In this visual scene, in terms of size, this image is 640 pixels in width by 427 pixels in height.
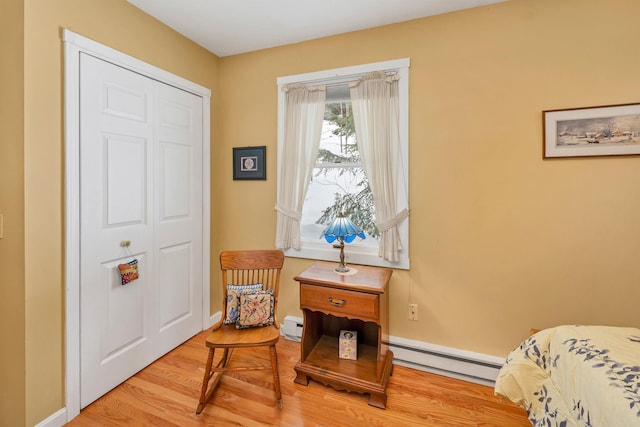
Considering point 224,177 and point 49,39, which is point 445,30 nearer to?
point 224,177

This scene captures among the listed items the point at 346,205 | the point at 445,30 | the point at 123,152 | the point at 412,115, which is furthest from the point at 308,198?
the point at 445,30

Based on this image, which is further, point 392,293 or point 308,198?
point 308,198

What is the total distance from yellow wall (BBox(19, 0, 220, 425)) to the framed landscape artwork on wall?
285 cm

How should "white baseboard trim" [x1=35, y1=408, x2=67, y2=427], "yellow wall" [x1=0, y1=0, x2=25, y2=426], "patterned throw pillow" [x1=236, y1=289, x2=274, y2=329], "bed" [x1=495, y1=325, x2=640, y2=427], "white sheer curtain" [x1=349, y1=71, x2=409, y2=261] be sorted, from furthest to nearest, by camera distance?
"white sheer curtain" [x1=349, y1=71, x2=409, y2=261] < "patterned throw pillow" [x1=236, y1=289, x2=274, y2=329] < "white baseboard trim" [x1=35, y1=408, x2=67, y2=427] < "yellow wall" [x1=0, y1=0, x2=25, y2=426] < "bed" [x1=495, y1=325, x2=640, y2=427]

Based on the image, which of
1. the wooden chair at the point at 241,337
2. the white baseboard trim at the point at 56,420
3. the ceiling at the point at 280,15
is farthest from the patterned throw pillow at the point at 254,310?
the ceiling at the point at 280,15

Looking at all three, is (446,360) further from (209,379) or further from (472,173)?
(209,379)

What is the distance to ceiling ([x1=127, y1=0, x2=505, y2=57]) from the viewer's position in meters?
2.00

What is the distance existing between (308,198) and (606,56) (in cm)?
212

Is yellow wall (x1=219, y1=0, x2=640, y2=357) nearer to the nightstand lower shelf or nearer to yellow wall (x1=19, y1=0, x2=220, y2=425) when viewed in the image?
the nightstand lower shelf

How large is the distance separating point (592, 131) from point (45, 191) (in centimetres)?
312

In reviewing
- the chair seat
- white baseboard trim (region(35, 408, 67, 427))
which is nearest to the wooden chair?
the chair seat

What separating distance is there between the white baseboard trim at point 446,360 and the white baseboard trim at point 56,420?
2.07m

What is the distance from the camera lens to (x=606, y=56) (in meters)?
1.76

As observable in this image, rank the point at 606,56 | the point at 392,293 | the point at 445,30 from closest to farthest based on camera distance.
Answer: the point at 606,56 < the point at 445,30 < the point at 392,293
